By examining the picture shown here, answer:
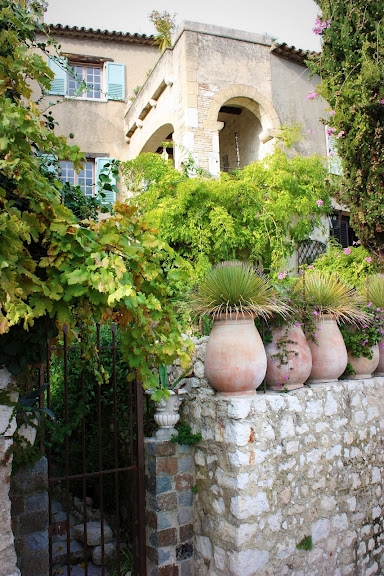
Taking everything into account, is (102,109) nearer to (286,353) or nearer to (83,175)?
(83,175)

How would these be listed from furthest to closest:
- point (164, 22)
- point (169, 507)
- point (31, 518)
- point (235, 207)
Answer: point (164, 22), point (235, 207), point (169, 507), point (31, 518)

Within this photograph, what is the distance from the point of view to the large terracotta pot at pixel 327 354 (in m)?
4.51

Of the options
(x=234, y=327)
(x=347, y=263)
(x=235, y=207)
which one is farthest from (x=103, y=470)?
(x=347, y=263)

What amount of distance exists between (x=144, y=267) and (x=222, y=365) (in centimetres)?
178

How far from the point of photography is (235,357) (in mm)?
3861

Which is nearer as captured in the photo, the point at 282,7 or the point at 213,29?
the point at 282,7

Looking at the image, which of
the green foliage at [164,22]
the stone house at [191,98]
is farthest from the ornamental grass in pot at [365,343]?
the green foliage at [164,22]

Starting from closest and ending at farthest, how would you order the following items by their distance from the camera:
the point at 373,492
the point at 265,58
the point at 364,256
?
the point at 373,492, the point at 364,256, the point at 265,58

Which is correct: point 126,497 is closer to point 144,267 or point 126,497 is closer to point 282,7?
point 144,267

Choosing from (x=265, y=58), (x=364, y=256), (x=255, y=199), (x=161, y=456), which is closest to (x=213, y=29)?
(x=265, y=58)

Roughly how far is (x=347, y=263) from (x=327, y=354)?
197 inches

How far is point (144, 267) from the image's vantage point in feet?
7.61

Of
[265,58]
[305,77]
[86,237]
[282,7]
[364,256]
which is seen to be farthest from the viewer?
[305,77]

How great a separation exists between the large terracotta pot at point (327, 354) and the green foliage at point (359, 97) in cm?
302
